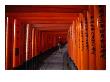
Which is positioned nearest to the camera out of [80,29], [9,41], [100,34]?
[100,34]

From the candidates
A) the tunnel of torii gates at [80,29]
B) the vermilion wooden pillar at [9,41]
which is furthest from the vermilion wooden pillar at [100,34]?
the vermilion wooden pillar at [9,41]

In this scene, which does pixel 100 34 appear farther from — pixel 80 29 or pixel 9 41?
pixel 9 41

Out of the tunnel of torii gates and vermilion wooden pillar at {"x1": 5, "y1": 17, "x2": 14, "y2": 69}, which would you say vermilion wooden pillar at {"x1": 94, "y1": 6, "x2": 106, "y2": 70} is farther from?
vermilion wooden pillar at {"x1": 5, "y1": 17, "x2": 14, "y2": 69}

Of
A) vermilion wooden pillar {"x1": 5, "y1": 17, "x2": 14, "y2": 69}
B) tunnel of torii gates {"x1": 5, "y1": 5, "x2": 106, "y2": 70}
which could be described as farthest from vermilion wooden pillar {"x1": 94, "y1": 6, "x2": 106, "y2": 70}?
vermilion wooden pillar {"x1": 5, "y1": 17, "x2": 14, "y2": 69}

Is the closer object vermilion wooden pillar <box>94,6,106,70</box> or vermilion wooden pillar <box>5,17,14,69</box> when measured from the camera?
vermilion wooden pillar <box>94,6,106,70</box>

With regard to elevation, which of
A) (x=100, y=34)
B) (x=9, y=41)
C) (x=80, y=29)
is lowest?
(x=9, y=41)

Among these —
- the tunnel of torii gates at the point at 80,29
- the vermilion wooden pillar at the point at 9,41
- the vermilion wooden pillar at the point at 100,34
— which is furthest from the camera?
the vermilion wooden pillar at the point at 9,41

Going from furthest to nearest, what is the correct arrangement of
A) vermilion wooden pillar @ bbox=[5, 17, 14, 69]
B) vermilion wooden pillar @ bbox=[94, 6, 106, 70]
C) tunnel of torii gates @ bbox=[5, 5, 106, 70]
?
1. vermilion wooden pillar @ bbox=[5, 17, 14, 69]
2. tunnel of torii gates @ bbox=[5, 5, 106, 70]
3. vermilion wooden pillar @ bbox=[94, 6, 106, 70]

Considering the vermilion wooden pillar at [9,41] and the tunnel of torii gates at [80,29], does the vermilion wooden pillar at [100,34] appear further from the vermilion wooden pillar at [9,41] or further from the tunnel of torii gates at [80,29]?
the vermilion wooden pillar at [9,41]

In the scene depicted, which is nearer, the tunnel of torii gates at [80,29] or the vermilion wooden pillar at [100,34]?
the vermilion wooden pillar at [100,34]

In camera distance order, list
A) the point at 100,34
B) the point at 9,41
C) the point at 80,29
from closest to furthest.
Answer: the point at 100,34, the point at 80,29, the point at 9,41

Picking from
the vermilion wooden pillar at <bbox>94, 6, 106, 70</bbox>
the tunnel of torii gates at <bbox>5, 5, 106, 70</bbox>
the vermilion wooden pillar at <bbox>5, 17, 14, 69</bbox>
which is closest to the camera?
the vermilion wooden pillar at <bbox>94, 6, 106, 70</bbox>

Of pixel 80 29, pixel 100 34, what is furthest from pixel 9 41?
pixel 100 34
